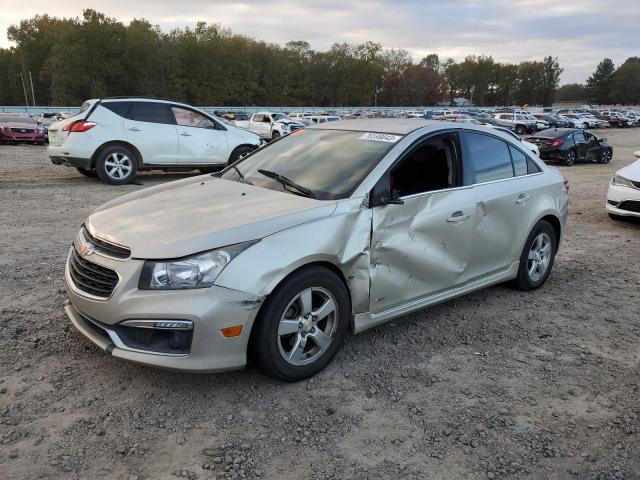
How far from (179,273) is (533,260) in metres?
3.65

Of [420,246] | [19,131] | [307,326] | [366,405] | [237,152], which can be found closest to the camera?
[366,405]

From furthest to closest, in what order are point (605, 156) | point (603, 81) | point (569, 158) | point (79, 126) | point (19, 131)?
point (603, 81) < point (19, 131) < point (605, 156) < point (569, 158) < point (79, 126)

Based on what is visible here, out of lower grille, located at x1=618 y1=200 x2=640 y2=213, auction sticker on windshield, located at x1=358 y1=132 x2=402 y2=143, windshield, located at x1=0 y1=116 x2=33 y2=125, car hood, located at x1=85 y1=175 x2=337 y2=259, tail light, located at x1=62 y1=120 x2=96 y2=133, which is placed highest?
auction sticker on windshield, located at x1=358 y1=132 x2=402 y2=143

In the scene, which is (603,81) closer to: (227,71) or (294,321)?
(227,71)

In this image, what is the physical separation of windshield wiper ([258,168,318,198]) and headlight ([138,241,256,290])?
985mm

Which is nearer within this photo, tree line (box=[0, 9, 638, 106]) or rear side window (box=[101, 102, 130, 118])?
rear side window (box=[101, 102, 130, 118])

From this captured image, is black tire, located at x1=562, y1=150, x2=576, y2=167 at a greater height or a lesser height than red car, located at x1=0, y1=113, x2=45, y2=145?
lesser

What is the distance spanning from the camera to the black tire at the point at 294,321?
3148 mm

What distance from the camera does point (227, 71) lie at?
100 metres

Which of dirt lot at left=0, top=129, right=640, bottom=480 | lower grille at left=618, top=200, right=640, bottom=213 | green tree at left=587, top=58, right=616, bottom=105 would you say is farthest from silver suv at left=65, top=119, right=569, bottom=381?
green tree at left=587, top=58, right=616, bottom=105

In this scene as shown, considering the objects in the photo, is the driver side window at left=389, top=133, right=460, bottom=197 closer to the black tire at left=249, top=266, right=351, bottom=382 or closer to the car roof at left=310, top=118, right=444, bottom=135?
the car roof at left=310, top=118, right=444, bottom=135

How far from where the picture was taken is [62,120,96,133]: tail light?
10336 millimetres

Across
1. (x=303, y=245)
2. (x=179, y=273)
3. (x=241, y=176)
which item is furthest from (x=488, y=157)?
(x=179, y=273)

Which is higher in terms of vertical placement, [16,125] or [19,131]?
[16,125]
